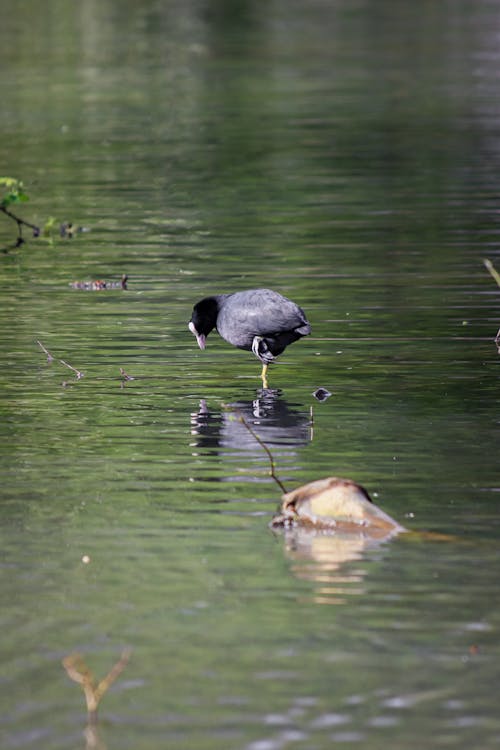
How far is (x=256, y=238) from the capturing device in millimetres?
19734

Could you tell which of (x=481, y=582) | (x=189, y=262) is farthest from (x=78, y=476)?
(x=189, y=262)

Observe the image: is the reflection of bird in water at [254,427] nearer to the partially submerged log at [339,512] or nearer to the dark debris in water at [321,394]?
the dark debris in water at [321,394]

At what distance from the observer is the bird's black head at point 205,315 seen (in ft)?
40.5

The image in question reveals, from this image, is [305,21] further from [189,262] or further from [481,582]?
[481,582]

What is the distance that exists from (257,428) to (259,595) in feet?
11.2

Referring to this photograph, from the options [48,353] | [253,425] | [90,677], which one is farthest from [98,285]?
[90,677]

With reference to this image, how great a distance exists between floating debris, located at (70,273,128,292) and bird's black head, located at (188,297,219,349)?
4.15m

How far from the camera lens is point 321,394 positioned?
1194 centimetres

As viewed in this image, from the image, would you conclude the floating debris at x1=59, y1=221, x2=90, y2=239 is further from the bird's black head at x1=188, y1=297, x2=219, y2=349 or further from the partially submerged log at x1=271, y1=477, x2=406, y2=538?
the partially submerged log at x1=271, y1=477, x2=406, y2=538

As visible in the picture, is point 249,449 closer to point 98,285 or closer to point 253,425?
point 253,425

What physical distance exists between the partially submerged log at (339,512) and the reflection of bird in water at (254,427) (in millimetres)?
1575

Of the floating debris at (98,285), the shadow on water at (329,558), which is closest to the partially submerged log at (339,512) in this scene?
the shadow on water at (329,558)

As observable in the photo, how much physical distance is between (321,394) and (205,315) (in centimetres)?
111

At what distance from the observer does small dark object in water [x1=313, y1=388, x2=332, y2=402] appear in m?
11.9
